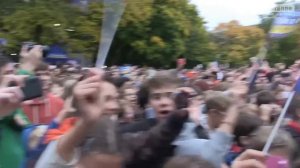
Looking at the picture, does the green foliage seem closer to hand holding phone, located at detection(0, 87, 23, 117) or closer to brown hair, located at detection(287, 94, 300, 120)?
brown hair, located at detection(287, 94, 300, 120)

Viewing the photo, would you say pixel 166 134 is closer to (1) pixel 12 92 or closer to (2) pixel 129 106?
(1) pixel 12 92

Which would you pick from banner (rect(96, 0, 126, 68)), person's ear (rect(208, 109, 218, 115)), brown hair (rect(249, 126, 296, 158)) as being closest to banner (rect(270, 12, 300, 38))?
person's ear (rect(208, 109, 218, 115))

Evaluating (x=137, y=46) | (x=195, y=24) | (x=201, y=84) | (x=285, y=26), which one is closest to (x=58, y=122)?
(x=285, y=26)

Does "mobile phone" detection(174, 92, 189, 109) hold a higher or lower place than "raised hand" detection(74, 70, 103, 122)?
lower

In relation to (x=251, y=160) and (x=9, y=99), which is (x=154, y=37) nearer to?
(x=9, y=99)

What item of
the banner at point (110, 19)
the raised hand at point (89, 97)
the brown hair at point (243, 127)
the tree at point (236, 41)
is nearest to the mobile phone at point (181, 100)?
the brown hair at point (243, 127)

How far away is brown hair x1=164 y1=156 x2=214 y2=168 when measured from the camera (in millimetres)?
2861

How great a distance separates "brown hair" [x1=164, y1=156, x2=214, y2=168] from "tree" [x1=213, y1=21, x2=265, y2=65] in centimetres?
7470

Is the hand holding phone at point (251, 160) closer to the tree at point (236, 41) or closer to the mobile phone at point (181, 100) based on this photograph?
the mobile phone at point (181, 100)

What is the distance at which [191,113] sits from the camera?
4.43m

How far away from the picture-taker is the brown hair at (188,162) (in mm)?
2861

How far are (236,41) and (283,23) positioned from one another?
92.7 metres

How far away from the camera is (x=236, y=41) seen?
316 ft

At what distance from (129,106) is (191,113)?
131 cm
